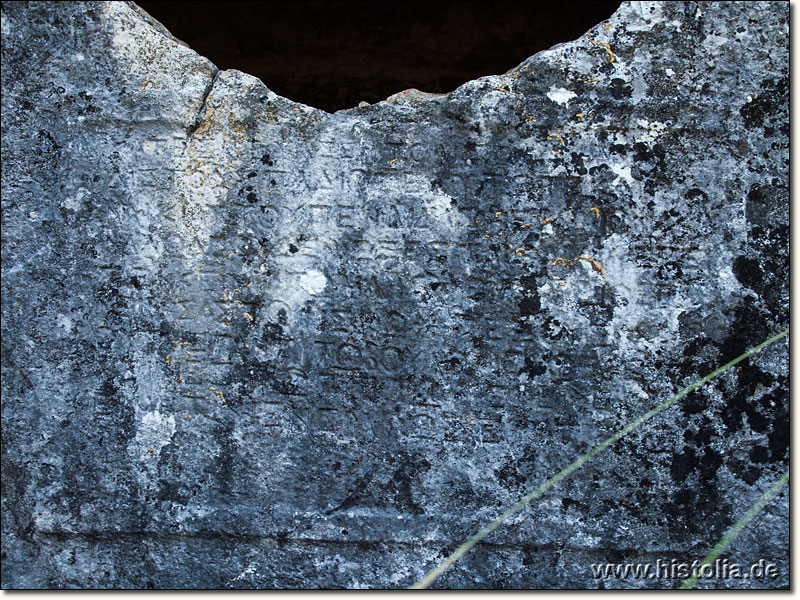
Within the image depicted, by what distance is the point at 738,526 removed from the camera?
63.1 inches

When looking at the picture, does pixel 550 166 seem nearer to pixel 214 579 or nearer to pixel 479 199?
pixel 479 199

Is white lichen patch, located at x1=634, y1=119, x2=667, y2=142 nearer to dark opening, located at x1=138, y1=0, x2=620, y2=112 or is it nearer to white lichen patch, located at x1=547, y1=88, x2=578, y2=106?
A: white lichen patch, located at x1=547, y1=88, x2=578, y2=106

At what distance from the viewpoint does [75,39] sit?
1.62 meters

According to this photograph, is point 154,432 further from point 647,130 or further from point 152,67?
point 647,130

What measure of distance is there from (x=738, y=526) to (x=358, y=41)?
2.68 metres

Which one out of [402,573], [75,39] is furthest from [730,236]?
[75,39]

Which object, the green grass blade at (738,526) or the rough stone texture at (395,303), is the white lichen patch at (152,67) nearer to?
the rough stone texture at (395,303)

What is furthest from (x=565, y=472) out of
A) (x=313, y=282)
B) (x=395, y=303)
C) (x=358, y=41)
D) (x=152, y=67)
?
(x=358, y=41)

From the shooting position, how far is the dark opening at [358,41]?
128 inches

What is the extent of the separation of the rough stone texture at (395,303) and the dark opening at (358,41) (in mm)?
1751

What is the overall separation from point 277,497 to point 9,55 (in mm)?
1228

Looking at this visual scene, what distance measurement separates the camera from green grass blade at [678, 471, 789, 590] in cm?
159

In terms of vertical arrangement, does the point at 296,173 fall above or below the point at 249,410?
above

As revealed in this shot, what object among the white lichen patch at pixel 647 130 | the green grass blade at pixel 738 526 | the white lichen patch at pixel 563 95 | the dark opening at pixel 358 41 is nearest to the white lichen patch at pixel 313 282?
the white lichen patch at pixel 563 95
